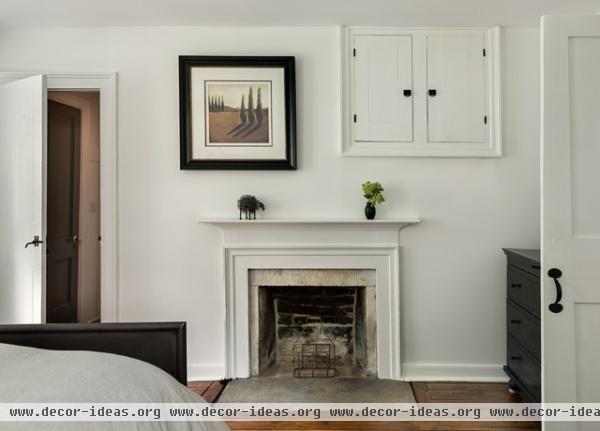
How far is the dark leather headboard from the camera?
1476 millimetres

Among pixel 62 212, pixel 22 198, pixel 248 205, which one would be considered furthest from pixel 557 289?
pixel 62 212

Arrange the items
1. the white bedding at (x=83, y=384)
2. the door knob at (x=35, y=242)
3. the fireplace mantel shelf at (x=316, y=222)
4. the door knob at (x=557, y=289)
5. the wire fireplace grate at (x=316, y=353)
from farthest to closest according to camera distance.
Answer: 1. the wire fireplace grate at (x=316, y=353)
2. the fireplace mantel shelf at (x=316, y=222)
3. the door knob at (x=35, y=242)
4. the door knob at (x=557, y=289)
5. the white bedding at (x=83, y=384)

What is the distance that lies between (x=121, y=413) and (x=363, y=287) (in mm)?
2082

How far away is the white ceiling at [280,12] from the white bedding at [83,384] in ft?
7.13

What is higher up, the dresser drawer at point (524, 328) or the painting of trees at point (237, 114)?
the painting of trees at point (237, 114)

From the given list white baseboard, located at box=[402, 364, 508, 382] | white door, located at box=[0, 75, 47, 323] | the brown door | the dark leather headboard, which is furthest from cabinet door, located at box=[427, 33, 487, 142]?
the brown door

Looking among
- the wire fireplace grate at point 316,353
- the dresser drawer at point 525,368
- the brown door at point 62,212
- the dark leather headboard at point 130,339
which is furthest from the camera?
the brown door at point 62,212

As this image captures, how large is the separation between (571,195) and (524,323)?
0.96 metres

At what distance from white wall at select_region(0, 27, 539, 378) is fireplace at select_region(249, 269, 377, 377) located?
29 cm

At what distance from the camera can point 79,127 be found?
12.0ft

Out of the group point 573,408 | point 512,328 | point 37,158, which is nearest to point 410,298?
point 512,328

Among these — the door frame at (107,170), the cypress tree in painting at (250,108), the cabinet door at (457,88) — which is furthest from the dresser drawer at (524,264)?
the door frame at (107,170)

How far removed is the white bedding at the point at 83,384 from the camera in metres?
0.90

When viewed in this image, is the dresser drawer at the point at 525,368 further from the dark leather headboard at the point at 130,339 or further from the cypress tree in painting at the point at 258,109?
the cypress tree in painting at the point at 258,109
